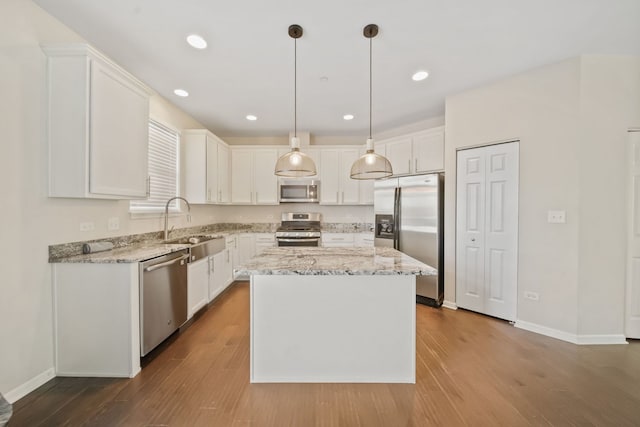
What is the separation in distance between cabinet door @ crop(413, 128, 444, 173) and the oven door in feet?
6.71

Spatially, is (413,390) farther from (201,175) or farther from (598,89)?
(201,175)

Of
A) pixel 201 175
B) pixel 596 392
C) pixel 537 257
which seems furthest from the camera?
pixel 201 175

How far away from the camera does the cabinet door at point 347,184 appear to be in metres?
4.91

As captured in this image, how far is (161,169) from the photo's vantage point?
3445mm

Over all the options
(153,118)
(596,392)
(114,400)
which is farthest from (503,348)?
(153,118)

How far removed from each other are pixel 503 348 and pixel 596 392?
2.10ft

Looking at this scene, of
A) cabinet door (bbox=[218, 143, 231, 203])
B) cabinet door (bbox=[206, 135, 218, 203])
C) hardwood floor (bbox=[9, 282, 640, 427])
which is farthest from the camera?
cabinet door (bbox=[218, 143, 231, 203])

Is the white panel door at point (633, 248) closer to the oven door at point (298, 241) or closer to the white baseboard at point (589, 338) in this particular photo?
the white baseboard at point (589, 338)

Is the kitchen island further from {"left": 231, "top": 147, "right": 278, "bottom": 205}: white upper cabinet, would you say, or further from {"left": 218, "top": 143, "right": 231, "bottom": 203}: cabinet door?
{"left": 231, "top": 147, "right": 278, "bottom": 205}: white upper cabinet

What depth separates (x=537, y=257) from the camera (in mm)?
2807

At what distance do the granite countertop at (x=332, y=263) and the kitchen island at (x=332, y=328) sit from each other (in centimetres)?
5

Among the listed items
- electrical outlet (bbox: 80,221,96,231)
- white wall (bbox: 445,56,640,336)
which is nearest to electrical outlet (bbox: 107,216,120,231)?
electrical outlet (bbox: 80,221,96,231)

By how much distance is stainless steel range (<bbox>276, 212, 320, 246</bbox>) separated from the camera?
Answer: 456 cm

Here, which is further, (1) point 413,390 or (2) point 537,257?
(2) point 537,257
